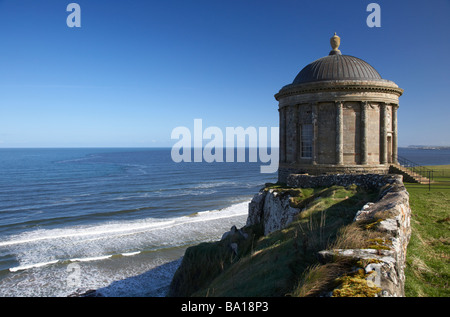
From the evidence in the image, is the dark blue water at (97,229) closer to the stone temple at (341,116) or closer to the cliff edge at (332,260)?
the cliff edge at (332,260)

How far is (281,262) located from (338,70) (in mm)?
17740

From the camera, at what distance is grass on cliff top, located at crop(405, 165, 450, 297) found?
557 cm

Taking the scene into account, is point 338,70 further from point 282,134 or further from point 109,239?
point 109,239

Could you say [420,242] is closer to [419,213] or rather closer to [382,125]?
[419,213]

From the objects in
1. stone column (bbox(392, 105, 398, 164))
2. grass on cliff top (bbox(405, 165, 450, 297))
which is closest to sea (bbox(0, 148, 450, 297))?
grass on cliff top (bbox(405, 165, 450, 297))

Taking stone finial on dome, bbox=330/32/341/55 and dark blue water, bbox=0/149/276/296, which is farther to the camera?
stone finial on dome, bbox=330/32/341/55

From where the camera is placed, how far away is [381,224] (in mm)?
6270

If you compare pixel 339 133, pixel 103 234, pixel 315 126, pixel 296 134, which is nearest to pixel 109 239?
pixel 103 234

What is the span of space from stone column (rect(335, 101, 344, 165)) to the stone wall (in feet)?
12.3

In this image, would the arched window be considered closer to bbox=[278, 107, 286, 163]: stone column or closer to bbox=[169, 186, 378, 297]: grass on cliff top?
bbox=[278, 107, 286, 163]: stone column
